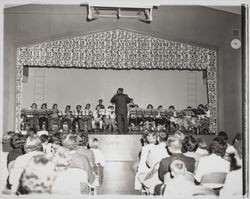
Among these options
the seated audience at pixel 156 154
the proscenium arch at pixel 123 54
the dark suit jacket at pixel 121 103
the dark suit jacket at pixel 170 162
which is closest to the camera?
the dark suit jacket at pixel 170 162

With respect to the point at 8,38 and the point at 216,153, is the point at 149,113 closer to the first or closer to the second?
the point at 8,38

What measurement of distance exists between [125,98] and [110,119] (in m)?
0.93

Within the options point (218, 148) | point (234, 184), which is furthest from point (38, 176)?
point (234, 184)

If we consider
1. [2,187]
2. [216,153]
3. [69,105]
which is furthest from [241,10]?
[69,105]

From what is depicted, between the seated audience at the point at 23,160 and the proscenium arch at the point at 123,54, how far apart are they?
371 cm

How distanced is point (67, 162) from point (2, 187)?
127cm

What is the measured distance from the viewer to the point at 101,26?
25.5 feet

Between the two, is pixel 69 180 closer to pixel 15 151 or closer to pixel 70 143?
pixel 70 143

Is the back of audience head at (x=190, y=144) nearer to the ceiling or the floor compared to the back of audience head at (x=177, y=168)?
nearer to the ceiling

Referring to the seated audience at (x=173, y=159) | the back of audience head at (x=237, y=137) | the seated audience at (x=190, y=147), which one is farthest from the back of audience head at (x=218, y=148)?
the back of audience head at (x=237, y=137)

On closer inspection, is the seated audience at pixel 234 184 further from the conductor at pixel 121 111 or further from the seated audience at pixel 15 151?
the conductor at pixel 121 111

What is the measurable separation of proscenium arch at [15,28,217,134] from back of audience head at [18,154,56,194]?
14.9ft

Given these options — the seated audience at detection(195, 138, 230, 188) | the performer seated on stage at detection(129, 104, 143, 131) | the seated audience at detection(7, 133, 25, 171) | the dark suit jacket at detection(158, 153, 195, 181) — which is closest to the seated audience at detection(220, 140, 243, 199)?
the seated audience at detection(195, 138, 230, 188)

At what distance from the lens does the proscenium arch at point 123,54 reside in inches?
315
